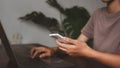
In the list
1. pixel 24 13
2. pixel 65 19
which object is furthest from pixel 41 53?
pixel 65 19

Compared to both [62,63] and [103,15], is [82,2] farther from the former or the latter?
[62,63]

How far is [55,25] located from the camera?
300 cm

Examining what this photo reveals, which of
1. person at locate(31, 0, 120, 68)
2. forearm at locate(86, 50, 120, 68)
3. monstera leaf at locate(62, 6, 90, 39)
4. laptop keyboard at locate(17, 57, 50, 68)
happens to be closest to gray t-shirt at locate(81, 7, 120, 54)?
person at locate(31, 0, 120, 68)

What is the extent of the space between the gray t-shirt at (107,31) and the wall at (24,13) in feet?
Answer: 3.89

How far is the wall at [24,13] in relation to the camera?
2816mm

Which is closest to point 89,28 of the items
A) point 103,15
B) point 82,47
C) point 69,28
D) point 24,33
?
point 103,15

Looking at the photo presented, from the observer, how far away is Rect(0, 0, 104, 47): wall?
2816 mm

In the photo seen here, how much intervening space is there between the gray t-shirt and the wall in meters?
1.19

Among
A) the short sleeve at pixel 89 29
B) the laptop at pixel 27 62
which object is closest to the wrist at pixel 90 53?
the laptop at pixel 27 62

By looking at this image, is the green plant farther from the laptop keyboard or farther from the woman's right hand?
the laptop keyboard

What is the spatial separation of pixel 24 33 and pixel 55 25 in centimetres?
39

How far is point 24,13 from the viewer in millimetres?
2914

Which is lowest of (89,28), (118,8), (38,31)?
(38,31)

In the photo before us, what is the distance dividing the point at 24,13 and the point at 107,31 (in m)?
1.46
